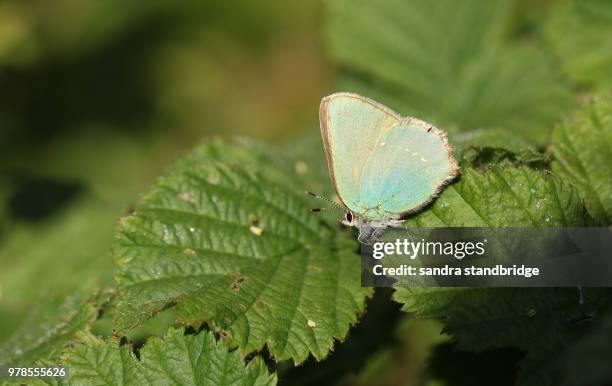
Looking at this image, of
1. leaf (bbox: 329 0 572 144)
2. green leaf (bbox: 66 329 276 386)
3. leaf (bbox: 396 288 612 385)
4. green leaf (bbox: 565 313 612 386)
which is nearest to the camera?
green leaf (bbox: 565 313 612 386)

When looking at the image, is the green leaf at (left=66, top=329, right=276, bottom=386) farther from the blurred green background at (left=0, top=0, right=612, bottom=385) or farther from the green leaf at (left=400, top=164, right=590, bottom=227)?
the green leaf at (left=400, top=164, right=590, bottom=227)

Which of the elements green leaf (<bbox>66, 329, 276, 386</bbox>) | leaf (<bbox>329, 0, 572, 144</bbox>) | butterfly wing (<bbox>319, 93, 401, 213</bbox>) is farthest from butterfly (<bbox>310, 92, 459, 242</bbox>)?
leaf (<bbox>329, 0, 572, 144</bbox>)

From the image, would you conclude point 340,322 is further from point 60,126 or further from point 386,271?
point 60,126

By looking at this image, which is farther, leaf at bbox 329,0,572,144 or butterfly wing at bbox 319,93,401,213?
leaf at bbox 329,0,572,144

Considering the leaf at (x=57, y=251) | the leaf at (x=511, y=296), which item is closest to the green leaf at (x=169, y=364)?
the leaf at (x=511, y=296)

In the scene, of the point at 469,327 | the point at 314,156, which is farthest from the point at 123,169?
the point at 469,327

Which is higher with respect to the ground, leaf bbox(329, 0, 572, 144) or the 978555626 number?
leaf bbox(329, 0, 572, 144)

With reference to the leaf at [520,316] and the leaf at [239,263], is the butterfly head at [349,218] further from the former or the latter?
the leaf at [520,316]
